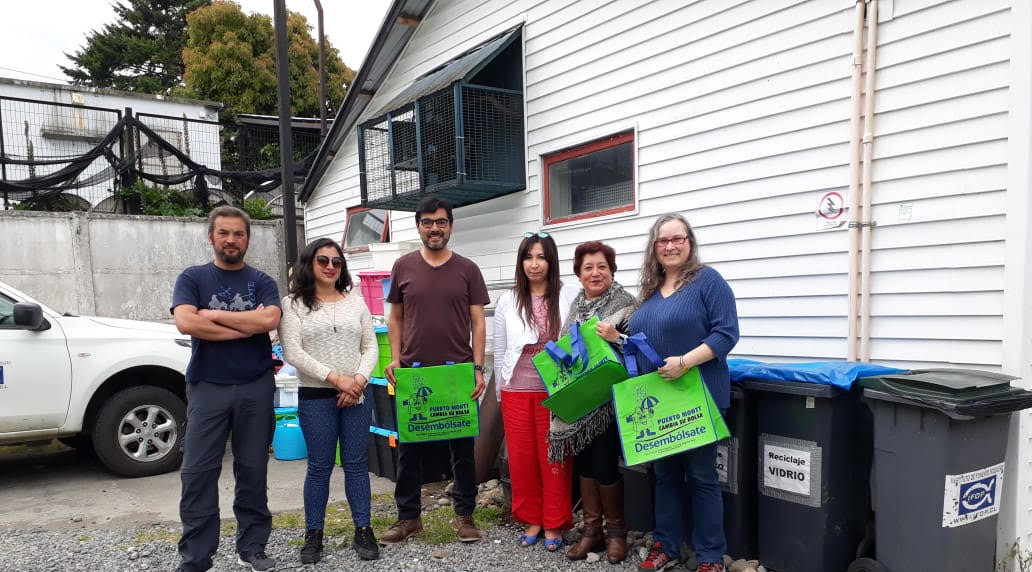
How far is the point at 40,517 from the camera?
4602 millimetres

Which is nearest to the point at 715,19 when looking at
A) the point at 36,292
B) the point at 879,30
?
the point at 879,30

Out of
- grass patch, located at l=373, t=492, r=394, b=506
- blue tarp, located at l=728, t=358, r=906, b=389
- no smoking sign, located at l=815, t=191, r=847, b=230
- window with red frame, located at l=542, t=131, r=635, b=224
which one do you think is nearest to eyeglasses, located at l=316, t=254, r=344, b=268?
grass patch, located at l=373, t=492, r=394, b=506

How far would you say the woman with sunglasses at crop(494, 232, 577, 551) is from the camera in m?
3.62

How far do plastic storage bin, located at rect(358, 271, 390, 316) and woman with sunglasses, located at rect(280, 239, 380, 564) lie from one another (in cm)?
290

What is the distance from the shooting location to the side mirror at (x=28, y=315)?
4.87 metres

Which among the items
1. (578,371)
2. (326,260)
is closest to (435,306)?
(326,260)

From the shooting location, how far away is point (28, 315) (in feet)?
16.1

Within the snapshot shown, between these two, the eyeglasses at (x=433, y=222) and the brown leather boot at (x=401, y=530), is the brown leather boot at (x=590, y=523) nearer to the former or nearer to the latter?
the brown leather boot at (x=401, y=530)

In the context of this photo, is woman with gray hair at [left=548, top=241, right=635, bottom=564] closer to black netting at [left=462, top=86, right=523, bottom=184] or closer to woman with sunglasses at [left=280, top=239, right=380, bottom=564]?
woman with sunglasses at [left=280, top=239, right=380, bottom=564]

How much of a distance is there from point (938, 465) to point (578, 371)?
1574 millimetres

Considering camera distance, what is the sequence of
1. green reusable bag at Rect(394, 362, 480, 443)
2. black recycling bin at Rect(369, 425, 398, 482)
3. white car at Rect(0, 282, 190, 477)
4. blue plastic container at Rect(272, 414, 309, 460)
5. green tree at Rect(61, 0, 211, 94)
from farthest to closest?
1. green tree at Rect(61, 0, 211, 94)
2. blue plastic container at Rect(272, 414, 309, 460)
3. black recycling bin at Rect(369, 425, 398, 482)
4. white car at Rect(0, 282, 190, 477)
5. green reusable bag at Rect(394, 362, 480, 443)

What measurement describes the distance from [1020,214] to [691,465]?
2018mm

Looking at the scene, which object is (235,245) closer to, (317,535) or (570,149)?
(317,535)

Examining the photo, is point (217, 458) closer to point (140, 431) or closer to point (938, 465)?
point (140, 431)
